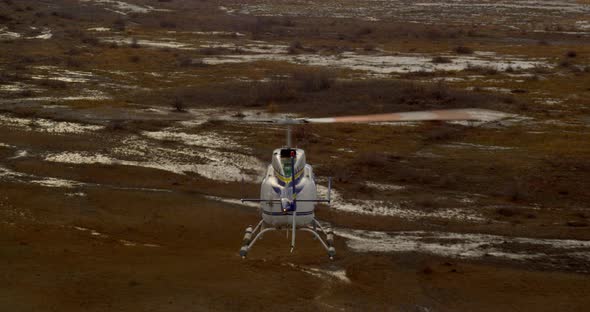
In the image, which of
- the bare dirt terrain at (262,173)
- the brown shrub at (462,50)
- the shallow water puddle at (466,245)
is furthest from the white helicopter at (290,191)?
the brown shrub at (462,50)

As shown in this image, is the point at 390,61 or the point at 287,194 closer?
the point at 287,194

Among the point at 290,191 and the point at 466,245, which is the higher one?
the point at 290,191

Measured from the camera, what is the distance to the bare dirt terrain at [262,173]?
14.3 m

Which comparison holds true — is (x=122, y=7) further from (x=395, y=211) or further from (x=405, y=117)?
(x=405, y=117)

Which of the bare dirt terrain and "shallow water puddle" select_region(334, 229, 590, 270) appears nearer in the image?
the bare dirt terrain

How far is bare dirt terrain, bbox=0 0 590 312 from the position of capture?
1427 cm

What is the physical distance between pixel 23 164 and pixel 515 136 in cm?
1764

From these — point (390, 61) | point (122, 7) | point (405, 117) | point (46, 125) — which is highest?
point (122, 7)

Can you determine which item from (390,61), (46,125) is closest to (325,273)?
(46,125)

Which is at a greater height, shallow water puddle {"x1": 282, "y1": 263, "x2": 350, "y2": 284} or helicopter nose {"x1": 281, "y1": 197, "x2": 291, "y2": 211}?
helicopter nose {"x1": 281, "y1": 197, "x2": 291, "y2": 211}

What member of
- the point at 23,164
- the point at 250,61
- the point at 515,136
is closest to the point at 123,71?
the point at 250,61

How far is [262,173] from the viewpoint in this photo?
23.2 meters

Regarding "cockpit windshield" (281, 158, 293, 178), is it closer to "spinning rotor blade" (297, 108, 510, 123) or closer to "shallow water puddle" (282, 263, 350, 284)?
"spinning rotor blade" (297, 108, 510, 123)

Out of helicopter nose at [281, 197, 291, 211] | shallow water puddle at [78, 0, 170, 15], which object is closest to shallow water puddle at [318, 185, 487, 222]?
helicopter nose at [281, 197, 291, 211]
